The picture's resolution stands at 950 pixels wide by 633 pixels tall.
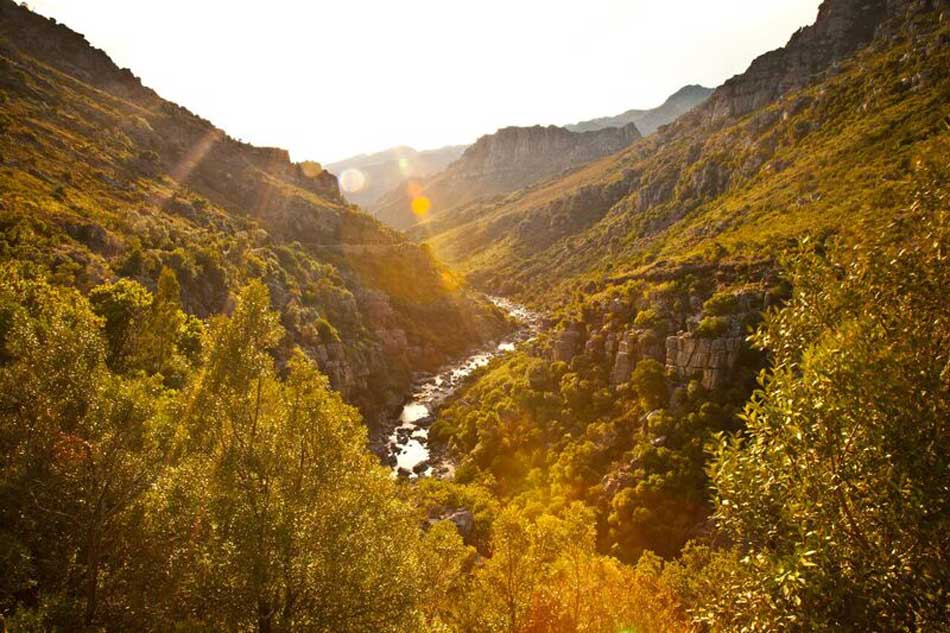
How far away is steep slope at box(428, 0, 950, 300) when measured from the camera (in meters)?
72.6

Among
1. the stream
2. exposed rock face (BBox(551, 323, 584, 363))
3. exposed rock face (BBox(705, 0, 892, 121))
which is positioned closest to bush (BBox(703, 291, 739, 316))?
exposed rock face (BBox(551, 323, 584, 363))

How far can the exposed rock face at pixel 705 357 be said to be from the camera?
167 ft

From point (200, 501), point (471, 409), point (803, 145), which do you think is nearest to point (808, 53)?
point (803, 145)

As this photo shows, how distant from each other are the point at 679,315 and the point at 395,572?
54.4 meters

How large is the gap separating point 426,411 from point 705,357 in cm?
5973

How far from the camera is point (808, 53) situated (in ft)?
527

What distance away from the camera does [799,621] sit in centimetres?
881

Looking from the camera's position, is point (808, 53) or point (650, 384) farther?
point (808, 53)

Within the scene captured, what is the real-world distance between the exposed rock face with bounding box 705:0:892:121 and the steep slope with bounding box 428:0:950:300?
1.49 ft

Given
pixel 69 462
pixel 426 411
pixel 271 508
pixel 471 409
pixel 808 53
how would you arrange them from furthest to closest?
pixel 808 53 < pixel 426 411 < pixel 471 409 < pixel 69 462 < pixel 271 508

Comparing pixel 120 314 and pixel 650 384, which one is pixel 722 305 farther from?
pixel 120 314

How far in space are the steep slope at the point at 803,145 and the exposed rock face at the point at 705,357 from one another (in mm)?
20638

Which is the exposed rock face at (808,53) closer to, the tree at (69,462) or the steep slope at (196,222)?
the steep slope at (196,222)

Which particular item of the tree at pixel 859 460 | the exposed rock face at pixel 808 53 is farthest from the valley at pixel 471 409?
the exposed rock face at pixel 808 53
